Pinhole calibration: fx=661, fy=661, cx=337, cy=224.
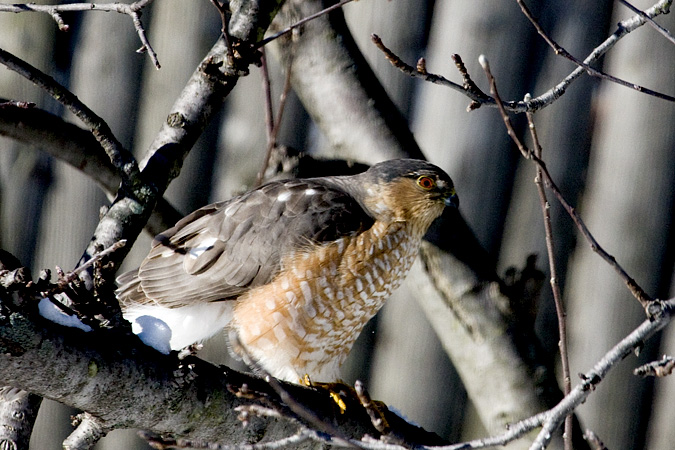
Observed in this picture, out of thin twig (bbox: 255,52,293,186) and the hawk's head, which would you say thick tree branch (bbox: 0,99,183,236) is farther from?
the hawk's head

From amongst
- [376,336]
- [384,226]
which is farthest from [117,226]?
[376,336]

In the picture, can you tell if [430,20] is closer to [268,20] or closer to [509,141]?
[509,141]

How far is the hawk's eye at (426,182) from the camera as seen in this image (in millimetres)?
3057

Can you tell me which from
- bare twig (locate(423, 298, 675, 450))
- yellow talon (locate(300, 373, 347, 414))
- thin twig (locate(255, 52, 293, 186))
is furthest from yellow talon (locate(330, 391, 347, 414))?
bare twig (locate(423, 298, 675, 450))

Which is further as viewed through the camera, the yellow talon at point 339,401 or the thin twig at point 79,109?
the yellow talon at point 339,401

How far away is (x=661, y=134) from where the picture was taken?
11.0ft

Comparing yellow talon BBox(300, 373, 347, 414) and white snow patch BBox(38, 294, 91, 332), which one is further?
yellow talon BBox(300, 373, 347, 414)

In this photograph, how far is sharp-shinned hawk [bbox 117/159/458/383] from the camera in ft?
9.37

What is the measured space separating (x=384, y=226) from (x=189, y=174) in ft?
4.04

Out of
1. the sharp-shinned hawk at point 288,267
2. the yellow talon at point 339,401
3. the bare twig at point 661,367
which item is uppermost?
the sharp-shinned hawk at point 288,267

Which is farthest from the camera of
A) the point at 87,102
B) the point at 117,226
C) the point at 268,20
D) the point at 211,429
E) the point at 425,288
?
the point at 87,102

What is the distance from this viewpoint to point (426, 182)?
3068 mm

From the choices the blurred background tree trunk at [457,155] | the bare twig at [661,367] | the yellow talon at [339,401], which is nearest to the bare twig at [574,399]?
the bare twig at [661,367]

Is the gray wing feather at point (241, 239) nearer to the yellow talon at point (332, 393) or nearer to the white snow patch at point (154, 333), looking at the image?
the yellow talon at point (332, 393)
